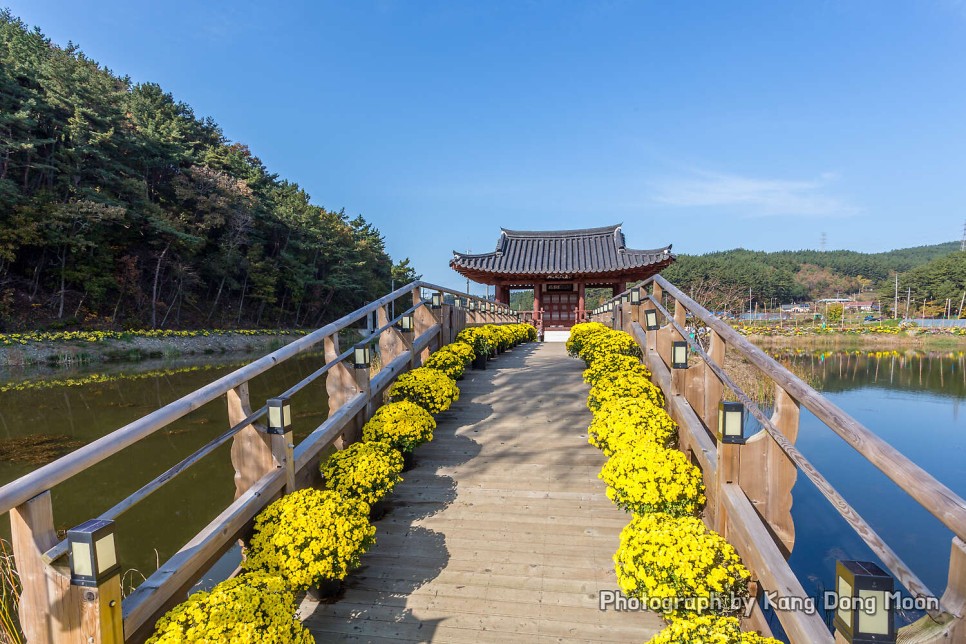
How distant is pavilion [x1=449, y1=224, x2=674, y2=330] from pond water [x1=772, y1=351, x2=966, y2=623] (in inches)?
295

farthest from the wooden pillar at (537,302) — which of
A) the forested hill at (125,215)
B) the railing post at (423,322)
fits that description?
the forested hill at (125,215)

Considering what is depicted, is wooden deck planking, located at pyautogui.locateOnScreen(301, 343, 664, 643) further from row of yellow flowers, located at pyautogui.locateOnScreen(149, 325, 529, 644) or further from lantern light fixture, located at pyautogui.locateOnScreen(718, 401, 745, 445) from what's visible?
lantern light fixture, located at pyautogui.locateOnScreen(718, 401, 745, 445)

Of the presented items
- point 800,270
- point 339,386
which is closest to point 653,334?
point 339,386

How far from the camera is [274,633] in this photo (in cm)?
189

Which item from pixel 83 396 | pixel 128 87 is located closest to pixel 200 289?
pixel 128 87

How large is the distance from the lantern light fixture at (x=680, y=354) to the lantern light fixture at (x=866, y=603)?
2.77 metres

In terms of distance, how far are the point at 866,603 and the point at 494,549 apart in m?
2.18

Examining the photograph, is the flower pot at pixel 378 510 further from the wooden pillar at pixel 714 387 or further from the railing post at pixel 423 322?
the railing post at pixel 423 322

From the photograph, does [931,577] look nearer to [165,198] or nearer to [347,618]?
[347,618]

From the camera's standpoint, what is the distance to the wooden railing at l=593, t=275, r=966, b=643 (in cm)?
123

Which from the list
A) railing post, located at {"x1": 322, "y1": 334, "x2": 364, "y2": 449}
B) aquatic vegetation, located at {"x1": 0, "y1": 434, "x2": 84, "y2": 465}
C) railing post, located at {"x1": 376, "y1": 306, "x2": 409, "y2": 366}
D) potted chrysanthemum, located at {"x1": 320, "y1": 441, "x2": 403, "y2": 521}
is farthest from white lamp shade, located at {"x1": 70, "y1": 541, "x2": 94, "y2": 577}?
aquatic vegetation, located at {"x1": 0, "y1": 434, "x2": 84, "y2": 465}

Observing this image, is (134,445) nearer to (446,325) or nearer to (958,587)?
(446,325)

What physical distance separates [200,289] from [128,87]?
48.3 feet

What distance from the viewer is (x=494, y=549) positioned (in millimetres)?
3092
